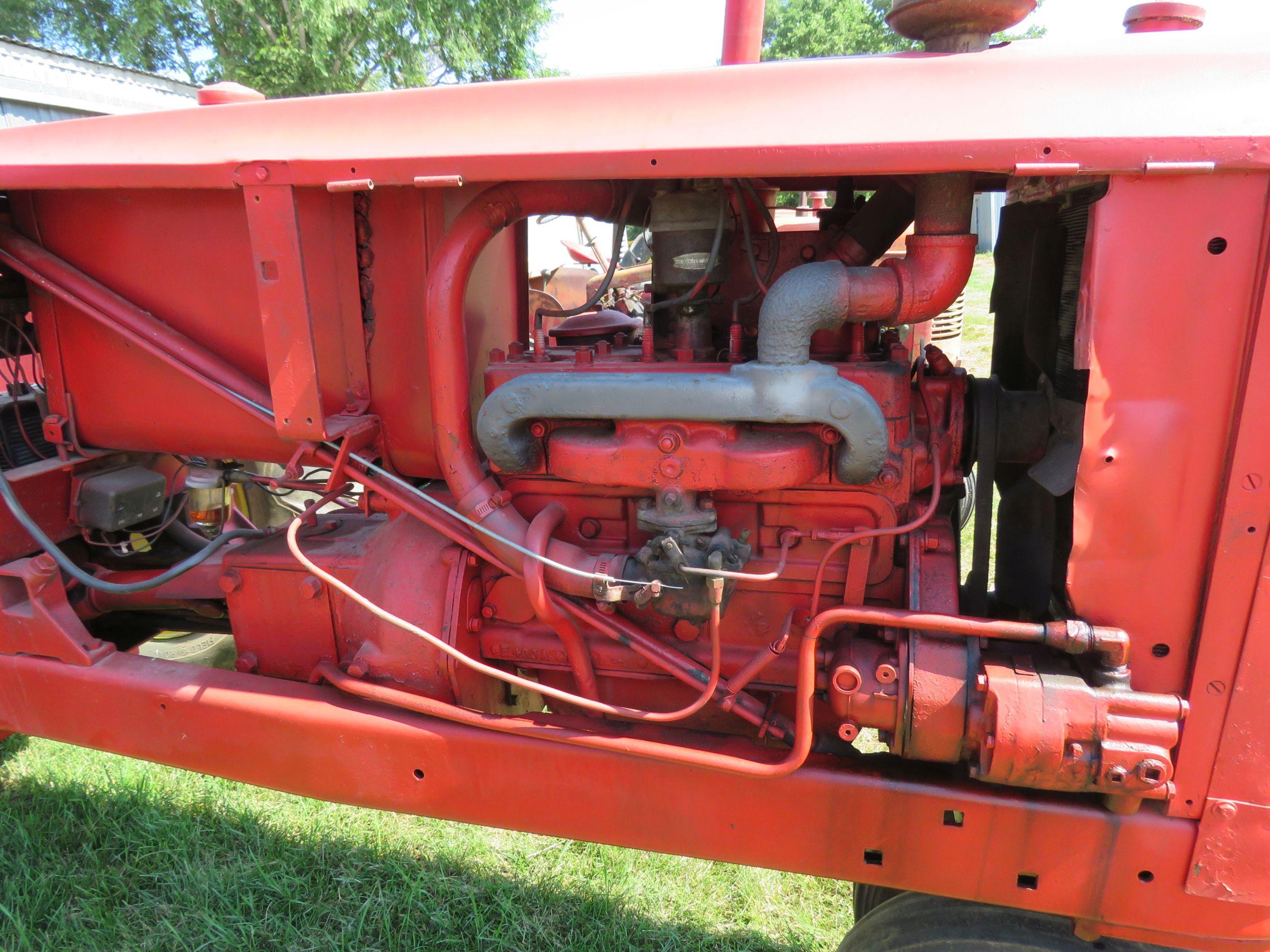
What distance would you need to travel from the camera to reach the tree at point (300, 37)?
15.2 metres

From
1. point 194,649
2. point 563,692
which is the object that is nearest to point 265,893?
point 563,692

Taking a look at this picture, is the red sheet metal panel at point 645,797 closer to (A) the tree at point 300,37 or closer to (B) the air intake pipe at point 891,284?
(B) the air intake pipe at point 891,284

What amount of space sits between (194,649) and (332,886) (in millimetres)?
1634

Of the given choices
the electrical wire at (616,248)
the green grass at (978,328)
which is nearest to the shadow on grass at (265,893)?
the electrical wire at (616,248)

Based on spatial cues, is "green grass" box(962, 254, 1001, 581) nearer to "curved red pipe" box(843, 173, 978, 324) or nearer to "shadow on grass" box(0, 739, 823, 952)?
"shadow on grass" box(0, 739, 823, 952)

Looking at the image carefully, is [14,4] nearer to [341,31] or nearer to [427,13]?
[341,31]

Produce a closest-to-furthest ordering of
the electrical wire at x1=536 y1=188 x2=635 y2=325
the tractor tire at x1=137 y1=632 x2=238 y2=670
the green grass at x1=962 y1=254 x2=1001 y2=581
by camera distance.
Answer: the electrical wire at x1=536 y1=188 x2=635 y2=325 → the tractor tire at x1=137 y1=632 x2=238 y2=670 → the green grass at x1=962 y1=254 x2=1001 y2=581

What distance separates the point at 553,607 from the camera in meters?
1.70

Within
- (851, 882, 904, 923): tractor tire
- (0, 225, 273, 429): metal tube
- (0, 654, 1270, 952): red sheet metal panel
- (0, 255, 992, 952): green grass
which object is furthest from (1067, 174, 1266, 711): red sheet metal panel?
(0, 225, 273, 429): metal tube

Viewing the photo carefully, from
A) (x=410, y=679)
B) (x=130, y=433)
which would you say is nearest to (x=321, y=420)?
(x=410, y=679)

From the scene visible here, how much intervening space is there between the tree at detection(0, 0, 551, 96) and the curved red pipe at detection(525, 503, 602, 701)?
16.4 meters

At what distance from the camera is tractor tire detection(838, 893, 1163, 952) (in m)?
1.54

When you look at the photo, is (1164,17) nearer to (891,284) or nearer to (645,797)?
(891,284)

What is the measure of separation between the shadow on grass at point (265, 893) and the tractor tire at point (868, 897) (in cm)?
23
